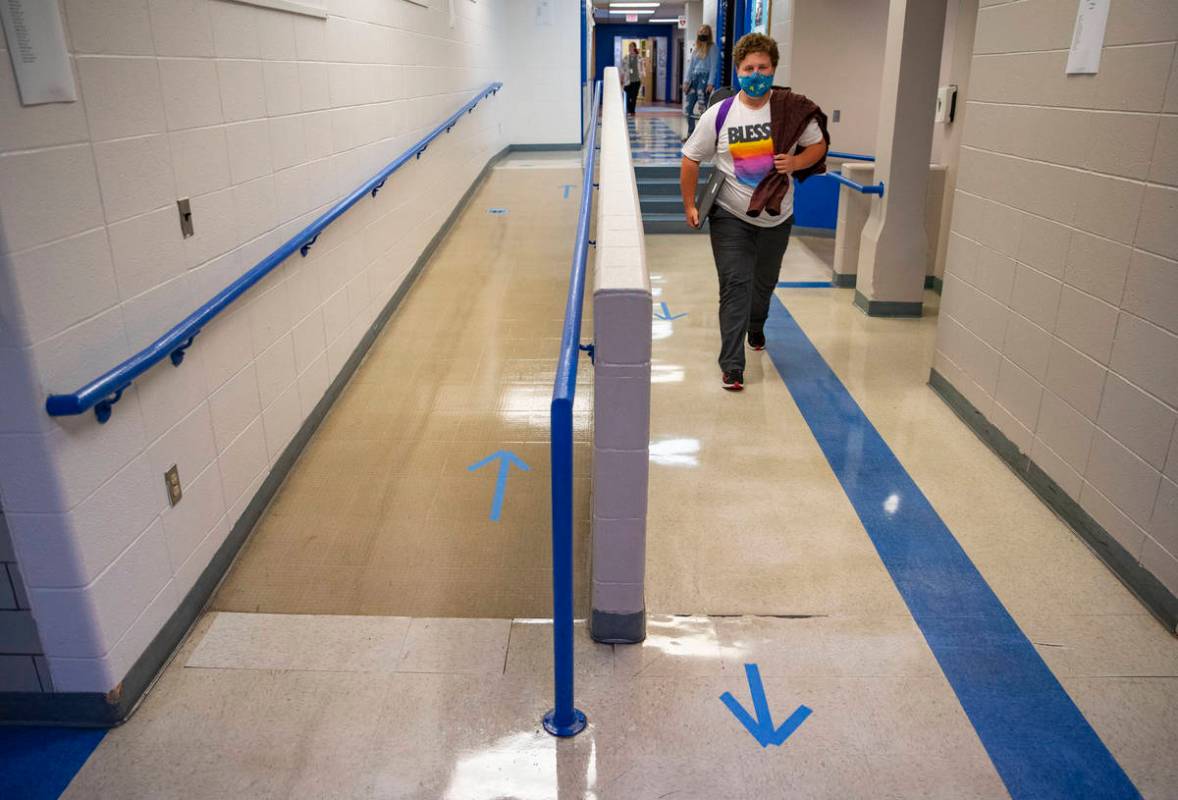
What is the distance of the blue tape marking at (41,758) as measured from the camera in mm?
2023

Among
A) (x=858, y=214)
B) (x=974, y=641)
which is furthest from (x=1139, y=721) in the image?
→ (x=858, y=214)

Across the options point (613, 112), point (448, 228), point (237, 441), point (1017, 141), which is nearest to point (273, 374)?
point (237, 441)

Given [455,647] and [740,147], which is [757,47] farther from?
[455,647]

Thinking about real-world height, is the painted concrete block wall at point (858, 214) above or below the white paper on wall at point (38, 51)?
below

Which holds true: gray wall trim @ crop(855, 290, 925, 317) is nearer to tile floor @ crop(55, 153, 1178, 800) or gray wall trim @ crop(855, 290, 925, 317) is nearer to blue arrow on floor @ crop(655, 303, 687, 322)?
blue arrow on floor @ crop(655, 303, 687, 322)

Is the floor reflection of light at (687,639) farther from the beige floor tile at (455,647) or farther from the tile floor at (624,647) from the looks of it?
the beige floor tile at (455,647)

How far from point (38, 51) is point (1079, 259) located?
3.30 meters

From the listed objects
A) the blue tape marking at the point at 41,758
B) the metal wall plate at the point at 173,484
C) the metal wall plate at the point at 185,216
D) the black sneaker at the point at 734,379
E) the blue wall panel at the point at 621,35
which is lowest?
the blue tape marking at the point at 41,758

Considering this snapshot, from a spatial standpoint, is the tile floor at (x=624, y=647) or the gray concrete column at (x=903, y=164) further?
the gray concrete column at (x=903, y=164)

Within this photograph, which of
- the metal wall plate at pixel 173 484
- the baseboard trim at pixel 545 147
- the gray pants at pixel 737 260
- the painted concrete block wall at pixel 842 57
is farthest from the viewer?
the baseboard trim at pixel 545 147

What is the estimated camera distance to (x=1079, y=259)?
3.16m

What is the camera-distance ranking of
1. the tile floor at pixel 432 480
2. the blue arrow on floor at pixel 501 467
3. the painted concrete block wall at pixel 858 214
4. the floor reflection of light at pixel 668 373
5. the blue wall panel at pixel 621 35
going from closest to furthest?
the tile floor at pixel 432 480 < the blue arrow on floor at pixel 501 467 < the floor reflection of light at pixel 668 373 < the painted concrete block wall at pixel 858 214 < the blue wall panel at pixel 621 35

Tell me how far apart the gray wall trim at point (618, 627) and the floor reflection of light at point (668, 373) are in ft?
7.39

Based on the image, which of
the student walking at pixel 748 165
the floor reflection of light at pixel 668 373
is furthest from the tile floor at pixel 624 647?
the student walking at pixel 748 165
